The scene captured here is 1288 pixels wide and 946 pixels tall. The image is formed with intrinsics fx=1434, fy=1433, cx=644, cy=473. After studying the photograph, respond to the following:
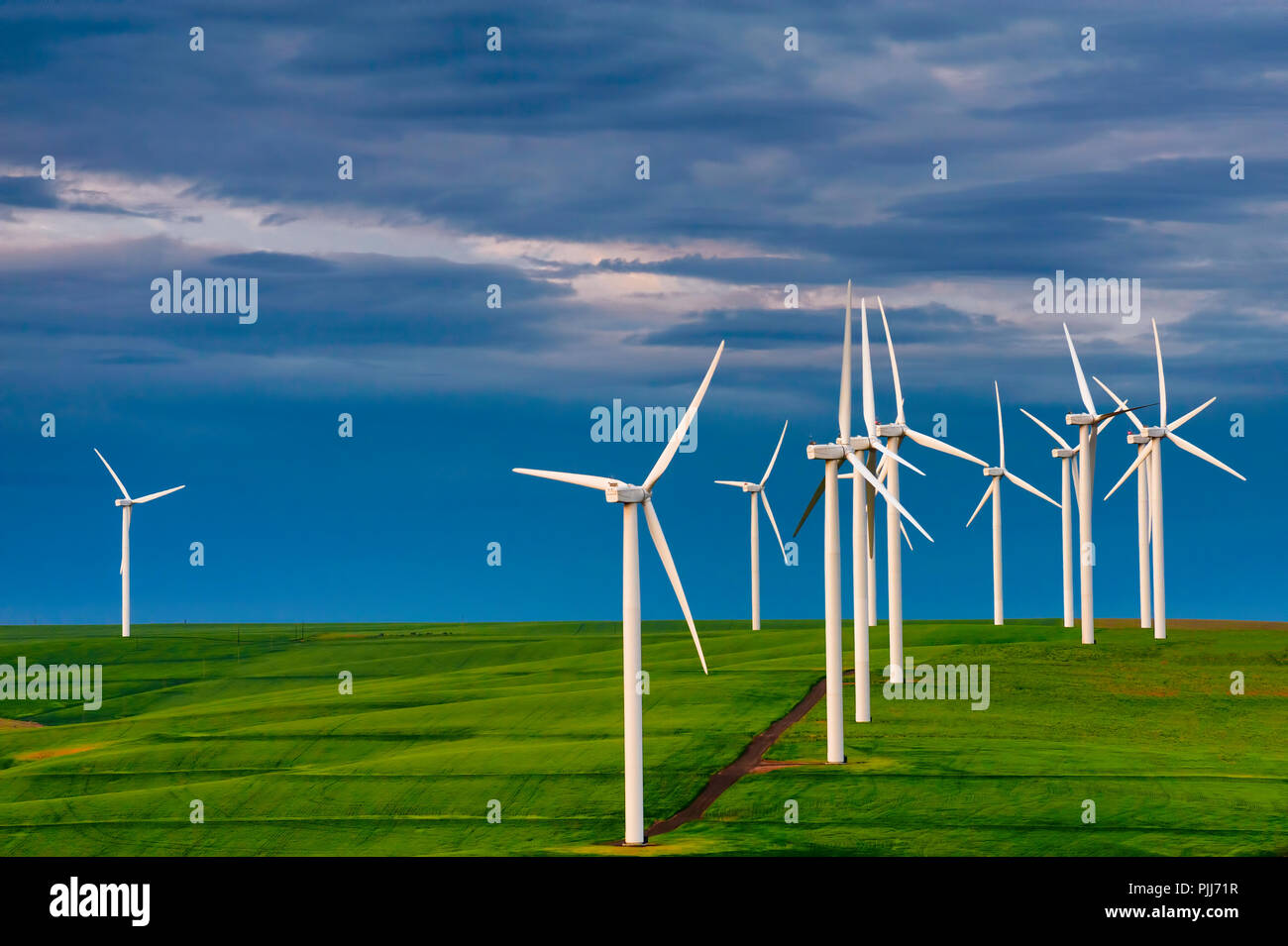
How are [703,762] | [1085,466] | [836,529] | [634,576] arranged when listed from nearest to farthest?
[634,576] < [836,529] < [703,762] < [1085,466]

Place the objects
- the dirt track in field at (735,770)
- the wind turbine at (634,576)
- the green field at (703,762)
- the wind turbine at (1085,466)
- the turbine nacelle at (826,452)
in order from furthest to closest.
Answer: the wind turbine at (1085,466)
the turbine nacelle at (826,452)
the dirt track in field at (735,770)
the green field at (703,762)
the wind turbine at (634,576)

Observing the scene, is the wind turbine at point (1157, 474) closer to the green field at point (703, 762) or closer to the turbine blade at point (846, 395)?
the green field at point (703, 762)

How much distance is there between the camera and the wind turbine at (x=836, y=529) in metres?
76.2

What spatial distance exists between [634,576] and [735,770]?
2555 centimetres

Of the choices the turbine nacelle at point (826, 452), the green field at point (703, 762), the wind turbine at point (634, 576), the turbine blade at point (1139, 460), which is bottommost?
the green field at point (703, 762)

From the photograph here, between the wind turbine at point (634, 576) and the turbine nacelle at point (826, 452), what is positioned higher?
the turbine nacelle at point (826, 452)

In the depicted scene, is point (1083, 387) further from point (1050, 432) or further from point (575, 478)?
point (575, 478)

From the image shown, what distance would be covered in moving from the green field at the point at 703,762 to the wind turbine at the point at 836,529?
10.2ft

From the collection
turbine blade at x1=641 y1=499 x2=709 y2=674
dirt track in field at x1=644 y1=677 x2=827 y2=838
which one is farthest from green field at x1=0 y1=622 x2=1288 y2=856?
turbine blade at x1=641 y1=499 x2=709 y2=674

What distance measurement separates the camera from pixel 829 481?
77.4m

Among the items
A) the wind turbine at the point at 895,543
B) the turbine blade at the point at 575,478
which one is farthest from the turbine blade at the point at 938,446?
the turbine blade at the point at 575,478

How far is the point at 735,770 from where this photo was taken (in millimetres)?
82000

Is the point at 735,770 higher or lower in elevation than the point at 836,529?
lower

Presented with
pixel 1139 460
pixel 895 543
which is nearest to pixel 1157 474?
pixel 1139 460
